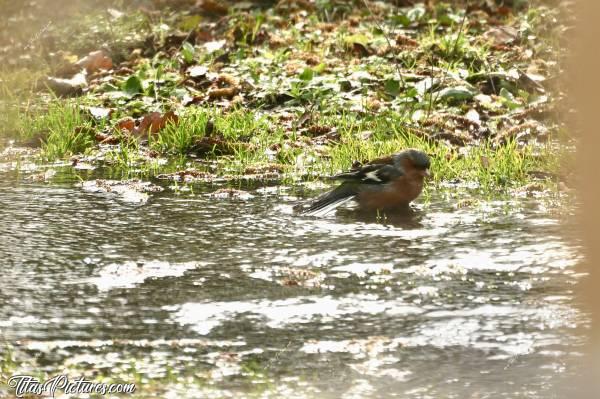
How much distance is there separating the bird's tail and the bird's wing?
0.06 metres

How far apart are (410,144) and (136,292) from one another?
312 cm

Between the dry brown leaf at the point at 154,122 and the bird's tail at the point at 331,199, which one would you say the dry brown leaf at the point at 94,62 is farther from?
the bird's tail at the point at 331,199

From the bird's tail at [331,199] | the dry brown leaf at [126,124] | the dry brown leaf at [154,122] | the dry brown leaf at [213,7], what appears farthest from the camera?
the dry brown leaf at [213,7]

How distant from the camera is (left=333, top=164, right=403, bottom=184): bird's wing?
5.16m

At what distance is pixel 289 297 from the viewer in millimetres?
3639

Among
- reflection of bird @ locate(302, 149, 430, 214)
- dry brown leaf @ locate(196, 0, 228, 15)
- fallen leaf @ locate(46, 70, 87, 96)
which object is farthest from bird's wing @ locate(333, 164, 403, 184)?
dry brown leaf @ locate(196, 0, 228, 15)

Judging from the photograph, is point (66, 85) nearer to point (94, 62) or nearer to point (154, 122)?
point (94, 62)

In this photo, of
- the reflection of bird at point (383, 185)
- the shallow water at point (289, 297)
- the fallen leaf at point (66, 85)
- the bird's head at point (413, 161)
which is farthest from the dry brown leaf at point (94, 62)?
the bird's head at point (413, 161)

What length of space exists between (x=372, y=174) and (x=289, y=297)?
1.75m

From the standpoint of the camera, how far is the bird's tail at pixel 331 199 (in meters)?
5.11

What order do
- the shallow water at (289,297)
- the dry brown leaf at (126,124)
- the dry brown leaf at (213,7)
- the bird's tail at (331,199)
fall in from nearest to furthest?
the shallow water at (289,297)
the bird's tail at (331,199)
the dry brown leaf at (126,124)
the dry brown leaf at (213,7)

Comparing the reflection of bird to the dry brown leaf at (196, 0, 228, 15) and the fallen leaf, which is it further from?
the dry brown leaf at (196, 0, 228, 15)

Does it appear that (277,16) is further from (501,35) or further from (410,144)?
(410,144)

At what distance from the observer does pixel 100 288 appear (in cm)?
375
